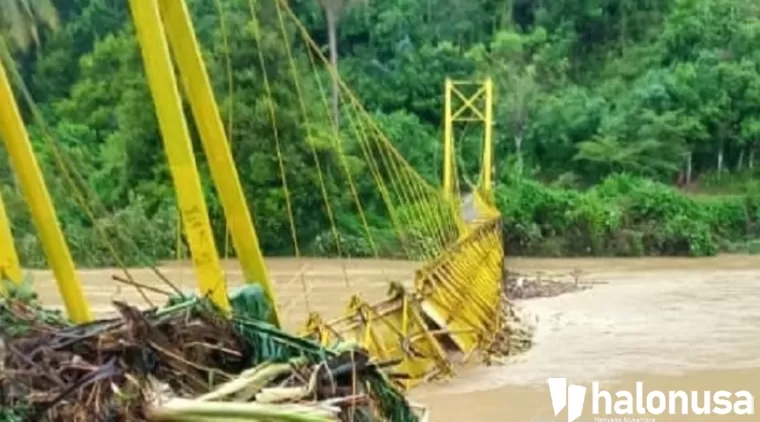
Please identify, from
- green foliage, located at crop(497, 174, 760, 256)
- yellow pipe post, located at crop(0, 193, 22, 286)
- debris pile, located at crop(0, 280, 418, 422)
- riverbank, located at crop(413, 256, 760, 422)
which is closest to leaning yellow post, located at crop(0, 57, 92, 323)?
yellow pipe post, located at crop(0, 193, 22, 286)

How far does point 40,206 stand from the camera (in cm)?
364

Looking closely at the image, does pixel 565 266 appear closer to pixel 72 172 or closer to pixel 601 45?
pixel 601 45

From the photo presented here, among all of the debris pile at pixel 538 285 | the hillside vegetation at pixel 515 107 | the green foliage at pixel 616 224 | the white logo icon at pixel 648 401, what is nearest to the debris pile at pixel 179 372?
the white logo icon at pixel 648 401

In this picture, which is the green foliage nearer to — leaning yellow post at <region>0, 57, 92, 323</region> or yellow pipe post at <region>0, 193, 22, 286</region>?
leaning yellow post at <region>0, 57, 92, 323</region>

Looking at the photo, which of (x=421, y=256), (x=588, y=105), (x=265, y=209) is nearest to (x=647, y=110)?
(x=588, y=105)

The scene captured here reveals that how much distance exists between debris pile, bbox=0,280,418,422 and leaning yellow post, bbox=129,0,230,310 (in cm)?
97

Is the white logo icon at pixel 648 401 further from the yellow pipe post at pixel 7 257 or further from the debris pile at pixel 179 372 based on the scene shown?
the debris pile at pixel 179 372

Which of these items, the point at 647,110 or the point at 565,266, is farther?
the point at 647,110

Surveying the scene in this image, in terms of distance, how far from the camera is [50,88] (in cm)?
2528

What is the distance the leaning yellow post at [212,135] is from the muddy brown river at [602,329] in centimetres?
39

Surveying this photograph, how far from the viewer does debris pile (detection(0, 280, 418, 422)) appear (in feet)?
6.16

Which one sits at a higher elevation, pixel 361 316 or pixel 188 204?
pixel 188 204

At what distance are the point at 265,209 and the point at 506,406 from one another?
11.2 metres

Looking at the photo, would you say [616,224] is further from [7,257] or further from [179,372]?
[179,372]
